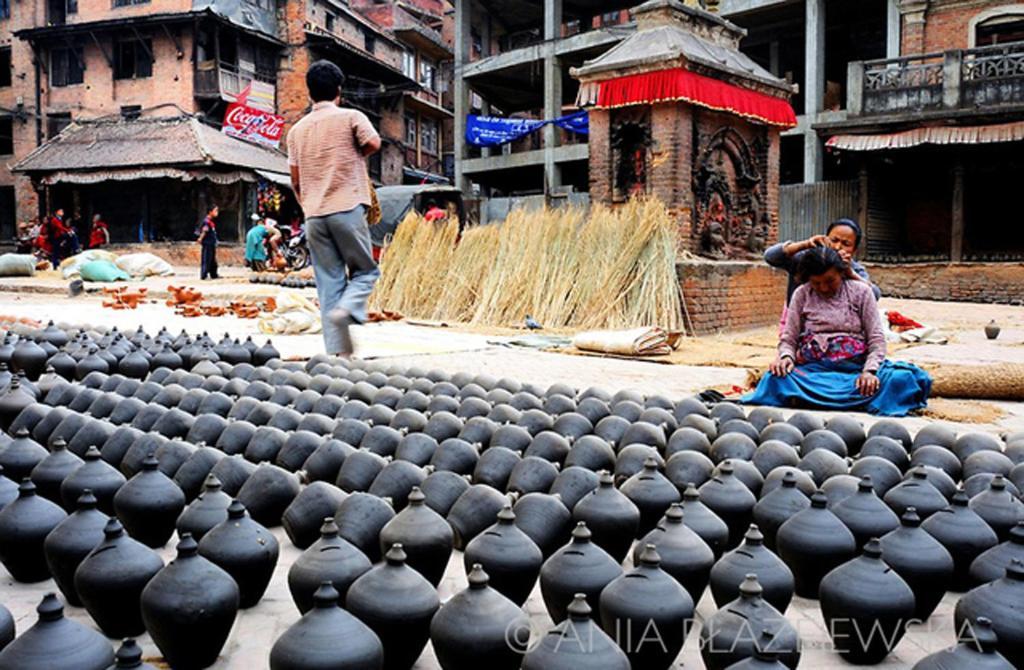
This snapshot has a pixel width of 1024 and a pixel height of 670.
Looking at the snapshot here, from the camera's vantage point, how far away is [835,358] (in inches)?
195

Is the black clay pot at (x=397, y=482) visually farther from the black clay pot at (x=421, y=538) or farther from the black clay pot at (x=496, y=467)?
the black clay pot at (x=421, y=538)

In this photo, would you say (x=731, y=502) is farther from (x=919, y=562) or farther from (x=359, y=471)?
(x=359, y=471)

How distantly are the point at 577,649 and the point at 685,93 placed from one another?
8.88 meters

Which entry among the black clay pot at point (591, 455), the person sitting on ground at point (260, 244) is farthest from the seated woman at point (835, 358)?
the person sitting on ground at point (260, 244)

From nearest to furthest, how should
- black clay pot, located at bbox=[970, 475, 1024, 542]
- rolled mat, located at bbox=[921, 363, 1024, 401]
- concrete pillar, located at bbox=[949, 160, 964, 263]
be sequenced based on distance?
black clay pot, located at bbox=[970, 475, 1024, 542] → rolled mat, located at bbox=[921, 363, 1024, 401] → concrete pillar, located at bbox=[949, 160, 964, 263]

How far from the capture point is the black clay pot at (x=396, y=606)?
1.81 m

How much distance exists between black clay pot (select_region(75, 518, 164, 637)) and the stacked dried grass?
6.73 m

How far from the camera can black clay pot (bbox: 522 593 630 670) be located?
1.54 meters

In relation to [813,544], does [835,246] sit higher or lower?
higher

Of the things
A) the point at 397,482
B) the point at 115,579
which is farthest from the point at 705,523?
the point at 115,579

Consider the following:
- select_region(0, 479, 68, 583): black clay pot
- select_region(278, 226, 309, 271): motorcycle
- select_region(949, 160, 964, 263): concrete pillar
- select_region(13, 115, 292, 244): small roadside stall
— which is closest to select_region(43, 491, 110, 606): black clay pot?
select_region(0, 479, 68, 583): black clay pot

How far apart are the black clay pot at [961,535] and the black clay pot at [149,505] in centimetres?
217

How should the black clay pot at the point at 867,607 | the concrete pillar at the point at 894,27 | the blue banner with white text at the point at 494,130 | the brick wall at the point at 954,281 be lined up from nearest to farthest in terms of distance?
the black clay pot at the point at 867,607, the brick wall at the point at 954,281, the concrete pillar at the point at 894,27, the blue banner with white text at the point at 494,130

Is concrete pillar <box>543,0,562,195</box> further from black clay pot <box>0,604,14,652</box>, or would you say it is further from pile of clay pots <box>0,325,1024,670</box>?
black clay pot <box>0,604,14,652</box>
